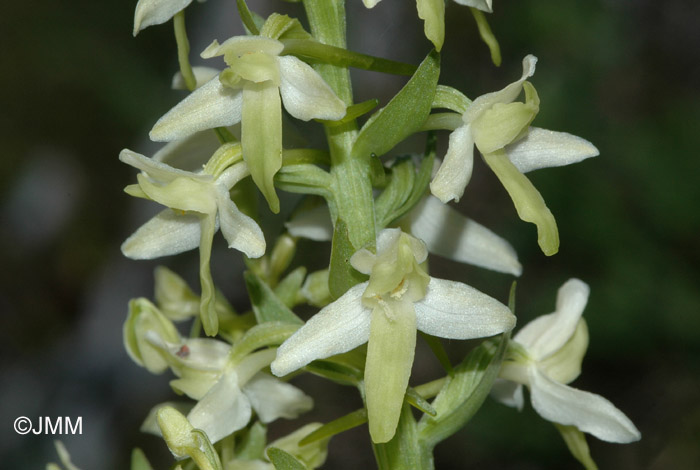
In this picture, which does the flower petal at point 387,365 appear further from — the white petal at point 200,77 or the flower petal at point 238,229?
the white petal at point 200,77

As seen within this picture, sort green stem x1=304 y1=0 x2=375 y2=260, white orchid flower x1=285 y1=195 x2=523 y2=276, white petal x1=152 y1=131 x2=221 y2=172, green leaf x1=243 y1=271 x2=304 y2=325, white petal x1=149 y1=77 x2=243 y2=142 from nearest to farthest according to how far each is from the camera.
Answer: white petal x1=149 y1=77 x2=243 y2=142
green stem x1=304 y1=0 x2=375 y2=260
green leaf x1=243 y1=271 x2=304 y2=325
white petal x1=152 y1=131 x2=221 y2=172
white orchid flower x1=285 y1=195 x2=523 y2=276

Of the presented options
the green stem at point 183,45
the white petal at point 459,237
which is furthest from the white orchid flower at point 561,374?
the green stem at point 183,45

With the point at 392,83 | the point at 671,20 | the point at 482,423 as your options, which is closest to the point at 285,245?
the point at 482,423

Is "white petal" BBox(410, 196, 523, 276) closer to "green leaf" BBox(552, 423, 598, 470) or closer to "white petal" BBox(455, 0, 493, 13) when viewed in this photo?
"green leaf" BBox(552, 423, 598, 470)

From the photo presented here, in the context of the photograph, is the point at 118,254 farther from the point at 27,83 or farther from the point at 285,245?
the point at 285,245

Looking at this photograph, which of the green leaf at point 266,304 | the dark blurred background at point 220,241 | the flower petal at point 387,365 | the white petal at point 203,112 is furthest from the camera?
the dark blurred background at point 220,241

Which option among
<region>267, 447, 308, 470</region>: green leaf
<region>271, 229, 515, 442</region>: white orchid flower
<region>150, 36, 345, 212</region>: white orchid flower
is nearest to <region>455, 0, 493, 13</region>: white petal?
<region>150, 36, 345, 212</region>: white orchid flower
